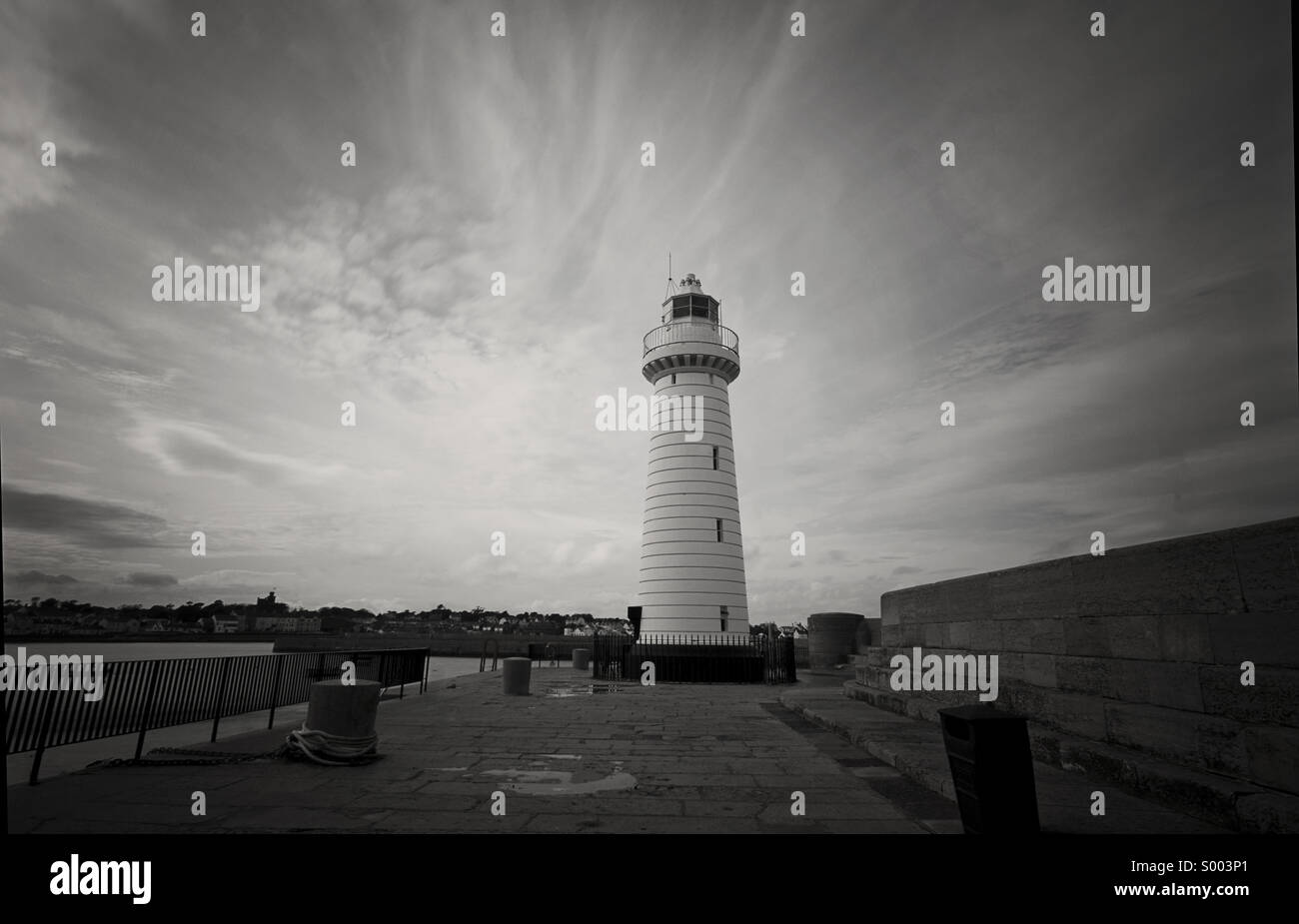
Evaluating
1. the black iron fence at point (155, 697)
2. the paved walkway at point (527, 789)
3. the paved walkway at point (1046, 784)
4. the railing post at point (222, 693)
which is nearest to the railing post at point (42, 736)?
the black iron fence at point (155, 697)

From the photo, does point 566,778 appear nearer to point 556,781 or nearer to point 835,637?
point 556,781

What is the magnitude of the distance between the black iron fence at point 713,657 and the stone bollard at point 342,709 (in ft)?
46.2

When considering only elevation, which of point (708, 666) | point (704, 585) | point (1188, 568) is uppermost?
point (1188, 568)

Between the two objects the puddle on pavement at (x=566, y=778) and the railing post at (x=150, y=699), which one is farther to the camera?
the railing post at (x=150, y=699)

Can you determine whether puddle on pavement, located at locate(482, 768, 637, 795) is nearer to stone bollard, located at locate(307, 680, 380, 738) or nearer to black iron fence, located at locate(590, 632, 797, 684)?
stone bollard, located at locate(307, 680, 380, 738)

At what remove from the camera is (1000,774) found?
14.1 feet

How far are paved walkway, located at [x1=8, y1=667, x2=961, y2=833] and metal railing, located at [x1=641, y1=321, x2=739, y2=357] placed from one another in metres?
15.5

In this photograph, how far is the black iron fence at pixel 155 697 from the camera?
6.50m

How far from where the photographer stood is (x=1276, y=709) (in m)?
4.75

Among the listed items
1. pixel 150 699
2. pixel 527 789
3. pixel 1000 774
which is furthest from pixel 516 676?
pixel 1000 774

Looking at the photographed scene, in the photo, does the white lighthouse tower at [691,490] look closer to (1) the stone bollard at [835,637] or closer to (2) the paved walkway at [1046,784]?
(1) the stone bollard at [835,637]
